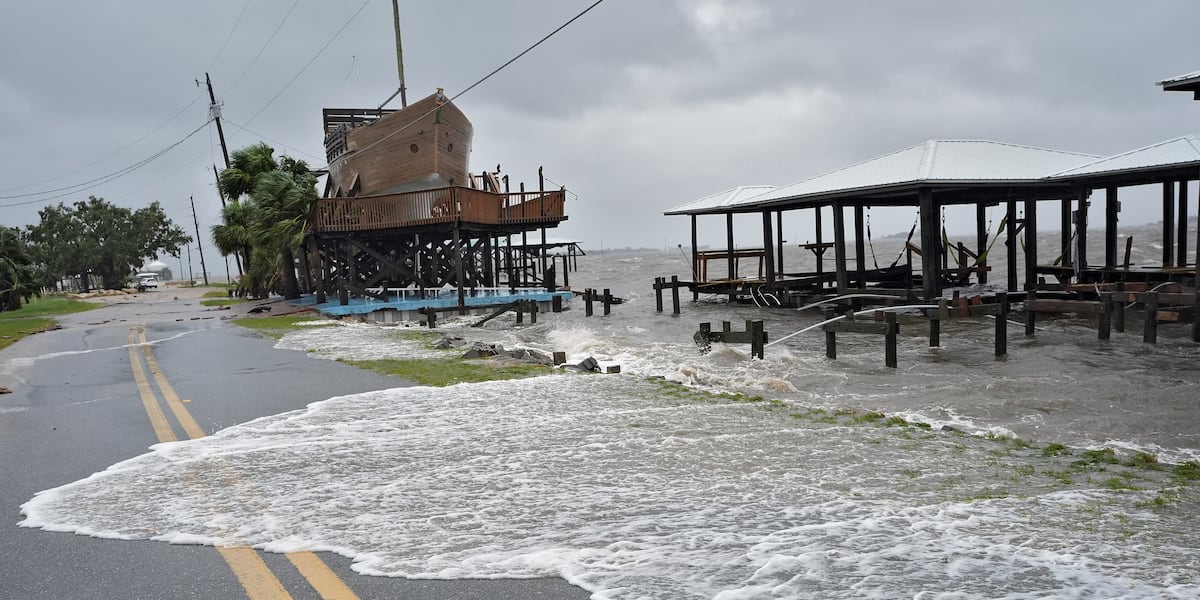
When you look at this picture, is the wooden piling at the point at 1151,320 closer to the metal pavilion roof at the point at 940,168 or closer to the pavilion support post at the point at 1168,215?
the metal pavilion roof at the point at 940,168

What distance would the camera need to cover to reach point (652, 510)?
4.73 m

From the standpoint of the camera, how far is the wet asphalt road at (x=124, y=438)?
3.65 metres

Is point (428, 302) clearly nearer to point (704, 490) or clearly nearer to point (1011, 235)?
point (1011, 235)

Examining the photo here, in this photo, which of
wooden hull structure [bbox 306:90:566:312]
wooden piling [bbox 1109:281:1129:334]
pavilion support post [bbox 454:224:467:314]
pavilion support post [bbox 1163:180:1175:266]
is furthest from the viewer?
wooden hull structure [bbox 306:90:566:312]

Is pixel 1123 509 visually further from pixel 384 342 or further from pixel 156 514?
pixel 384 342

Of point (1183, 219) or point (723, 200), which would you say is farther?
point (723, 200)

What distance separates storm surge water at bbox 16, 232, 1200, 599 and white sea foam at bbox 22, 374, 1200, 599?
0.8 inches

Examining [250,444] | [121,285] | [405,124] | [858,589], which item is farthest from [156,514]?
[121,285]

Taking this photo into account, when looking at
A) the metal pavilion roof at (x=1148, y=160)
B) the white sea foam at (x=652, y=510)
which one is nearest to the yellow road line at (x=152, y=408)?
the white sea foam at (x=652, y=510)

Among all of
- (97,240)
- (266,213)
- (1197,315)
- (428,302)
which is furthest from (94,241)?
(1197,315)

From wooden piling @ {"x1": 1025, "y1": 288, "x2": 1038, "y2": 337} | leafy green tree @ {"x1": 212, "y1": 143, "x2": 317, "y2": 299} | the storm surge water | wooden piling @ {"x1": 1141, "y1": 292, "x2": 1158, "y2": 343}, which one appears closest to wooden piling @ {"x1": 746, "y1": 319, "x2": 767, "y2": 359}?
the storm surge water

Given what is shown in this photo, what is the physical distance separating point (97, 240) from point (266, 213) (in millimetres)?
59489

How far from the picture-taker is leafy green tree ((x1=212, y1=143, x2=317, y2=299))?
32188 millimetres

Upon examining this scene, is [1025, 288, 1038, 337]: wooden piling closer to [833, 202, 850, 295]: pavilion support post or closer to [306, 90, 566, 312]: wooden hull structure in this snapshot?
[833, 202, 850, 295]: pavilion support post
